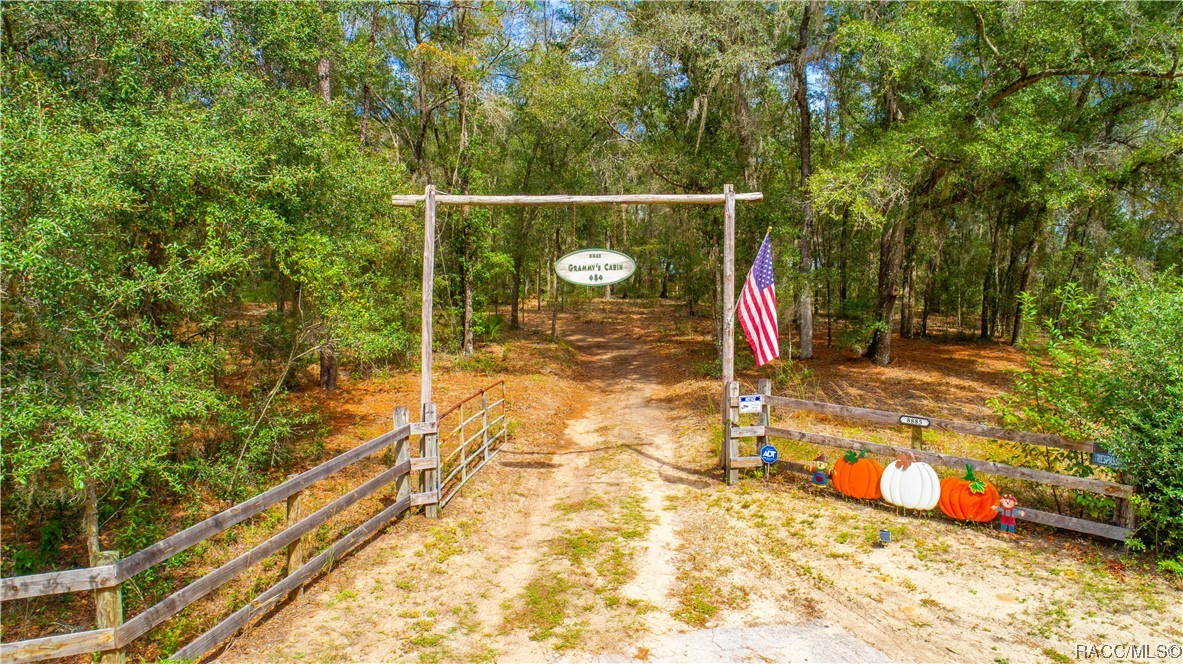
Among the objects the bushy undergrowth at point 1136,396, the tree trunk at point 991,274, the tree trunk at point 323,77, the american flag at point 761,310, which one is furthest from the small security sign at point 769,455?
the tree trunk at point 991,274

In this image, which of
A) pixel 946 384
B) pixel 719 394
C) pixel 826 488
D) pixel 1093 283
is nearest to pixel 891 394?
pixel 946 384

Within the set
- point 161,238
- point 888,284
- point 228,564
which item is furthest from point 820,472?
point 888,284

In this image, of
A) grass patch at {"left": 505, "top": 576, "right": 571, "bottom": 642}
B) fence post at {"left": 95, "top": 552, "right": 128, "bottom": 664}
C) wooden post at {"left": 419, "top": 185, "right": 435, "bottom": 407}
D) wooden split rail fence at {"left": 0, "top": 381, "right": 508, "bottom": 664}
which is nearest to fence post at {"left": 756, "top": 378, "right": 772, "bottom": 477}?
grass patch at {"left": 505, "top": 576, "right": 571, "bottom": 642}

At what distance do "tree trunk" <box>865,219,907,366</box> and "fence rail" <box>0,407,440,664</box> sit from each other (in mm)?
14483

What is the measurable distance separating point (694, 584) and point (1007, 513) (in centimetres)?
353

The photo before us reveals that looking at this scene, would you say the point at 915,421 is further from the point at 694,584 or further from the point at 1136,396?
the point at 694,584

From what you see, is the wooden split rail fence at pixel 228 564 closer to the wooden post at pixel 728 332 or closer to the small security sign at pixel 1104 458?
the wooden post at pixel 728 332

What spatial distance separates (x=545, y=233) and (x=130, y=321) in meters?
18.8

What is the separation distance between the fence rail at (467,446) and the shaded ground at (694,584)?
0.24 metres

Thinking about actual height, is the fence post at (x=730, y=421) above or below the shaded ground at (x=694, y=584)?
above

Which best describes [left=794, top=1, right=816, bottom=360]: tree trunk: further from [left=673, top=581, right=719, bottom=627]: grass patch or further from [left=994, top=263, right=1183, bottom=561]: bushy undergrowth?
[left=673, top=581, right=719, bottom=627]: grass patch

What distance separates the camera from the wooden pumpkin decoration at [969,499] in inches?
262

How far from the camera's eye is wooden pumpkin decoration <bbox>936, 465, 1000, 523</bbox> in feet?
21.9

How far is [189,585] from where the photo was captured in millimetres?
4281
